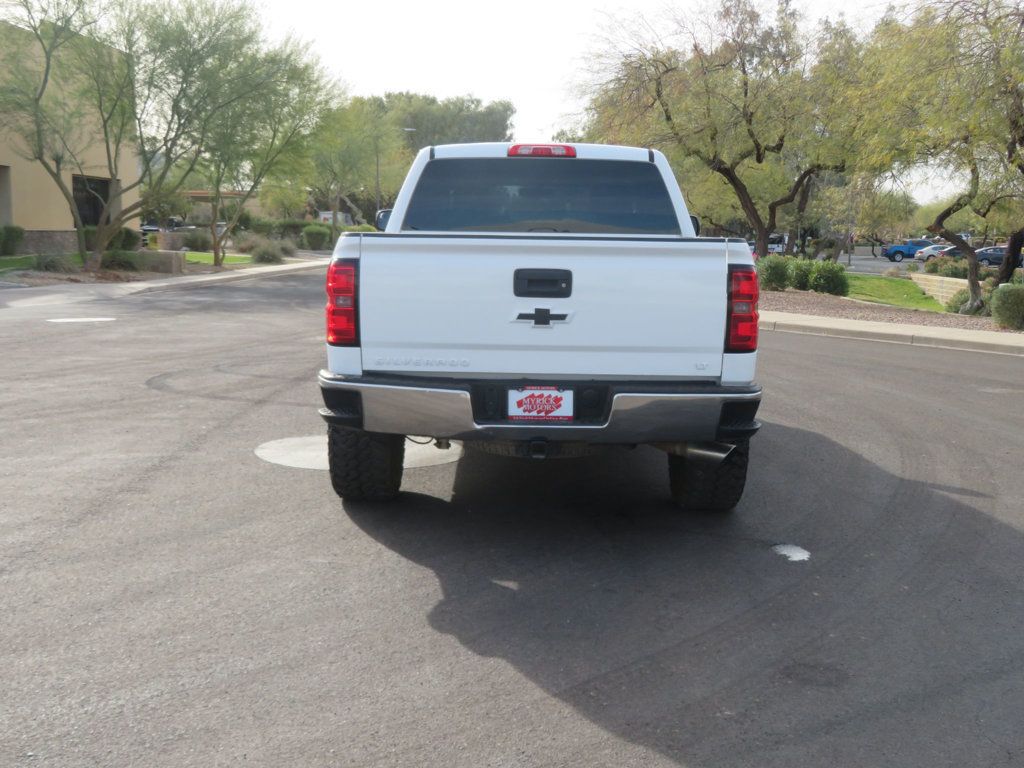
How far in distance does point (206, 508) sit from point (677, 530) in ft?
9.02

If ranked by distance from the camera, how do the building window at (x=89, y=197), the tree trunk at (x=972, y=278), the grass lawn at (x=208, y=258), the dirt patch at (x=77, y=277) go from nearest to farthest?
1. the dirt patch at (x=77, y=277)
2. the tree trunk at (x=972, y=278)
3. the building window at (x=89, y=197)
4. the grass lawn at (x=208, y=258)

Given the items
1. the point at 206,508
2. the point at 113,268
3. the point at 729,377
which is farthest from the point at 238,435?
the point at 113,268

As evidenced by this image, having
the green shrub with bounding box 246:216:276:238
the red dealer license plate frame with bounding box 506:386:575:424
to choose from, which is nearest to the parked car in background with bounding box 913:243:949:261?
the green shrub with bounding box 246:216:276:238

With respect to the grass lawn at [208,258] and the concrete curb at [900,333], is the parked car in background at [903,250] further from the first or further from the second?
the concrete curb at [900,333]

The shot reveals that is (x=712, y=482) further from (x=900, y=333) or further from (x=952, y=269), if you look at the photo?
(x=952, y=269)

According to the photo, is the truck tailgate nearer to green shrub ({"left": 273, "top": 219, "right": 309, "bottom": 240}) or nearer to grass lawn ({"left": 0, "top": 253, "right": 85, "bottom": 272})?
grass lawn ({"left": 0, "top": 253, "right": 85, "bottom": 272})

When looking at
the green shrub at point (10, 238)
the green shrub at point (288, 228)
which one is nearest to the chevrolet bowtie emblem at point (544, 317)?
the green shrub at point (10, 238)

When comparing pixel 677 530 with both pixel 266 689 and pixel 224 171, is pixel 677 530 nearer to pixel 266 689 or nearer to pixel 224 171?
pixel 266 689

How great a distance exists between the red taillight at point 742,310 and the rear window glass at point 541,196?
178cm

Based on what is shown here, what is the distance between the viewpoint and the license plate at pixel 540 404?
5.46 meters

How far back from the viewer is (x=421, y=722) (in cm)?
366

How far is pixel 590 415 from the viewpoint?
18.0ft

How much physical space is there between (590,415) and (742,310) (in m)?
0.92

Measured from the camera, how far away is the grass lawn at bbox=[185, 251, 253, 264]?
42.2 meters
